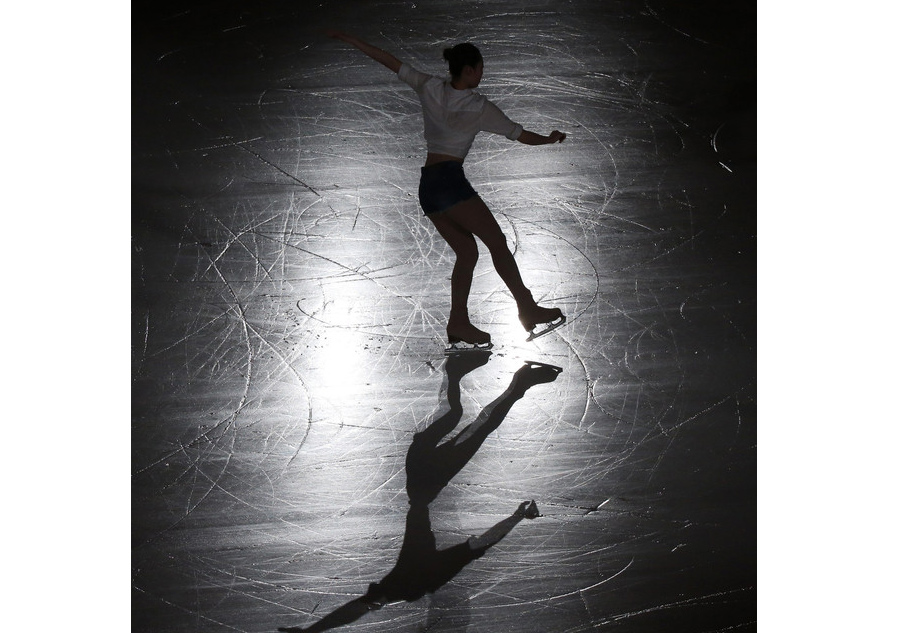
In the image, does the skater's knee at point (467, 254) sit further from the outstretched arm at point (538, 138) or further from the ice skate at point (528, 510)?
the ice skate at point (528, 510)

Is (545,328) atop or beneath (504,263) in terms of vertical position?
beneath

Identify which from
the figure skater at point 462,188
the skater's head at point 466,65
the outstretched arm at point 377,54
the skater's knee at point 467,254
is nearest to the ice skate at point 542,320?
the figure skater at point 462,188

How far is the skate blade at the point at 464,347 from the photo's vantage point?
2.77 meters

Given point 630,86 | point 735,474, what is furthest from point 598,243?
point 735,474

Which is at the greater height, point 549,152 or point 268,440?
point 549,152

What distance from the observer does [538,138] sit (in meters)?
2.93

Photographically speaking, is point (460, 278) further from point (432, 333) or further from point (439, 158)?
point (439, 158)

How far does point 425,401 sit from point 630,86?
126 centimetres

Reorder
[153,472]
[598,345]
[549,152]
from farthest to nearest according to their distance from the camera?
[549,152] < [598,345] < [153,472]

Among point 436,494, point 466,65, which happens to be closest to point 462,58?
point 466,65

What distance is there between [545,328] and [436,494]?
63cm

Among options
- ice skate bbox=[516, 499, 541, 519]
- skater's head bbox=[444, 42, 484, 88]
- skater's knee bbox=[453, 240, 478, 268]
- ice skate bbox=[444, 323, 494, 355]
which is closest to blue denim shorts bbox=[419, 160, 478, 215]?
skater's knee bbox=[453, 240, 478, 268]

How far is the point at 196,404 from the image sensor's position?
2646mm

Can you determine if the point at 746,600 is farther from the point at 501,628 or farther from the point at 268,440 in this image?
the point at 268,440
